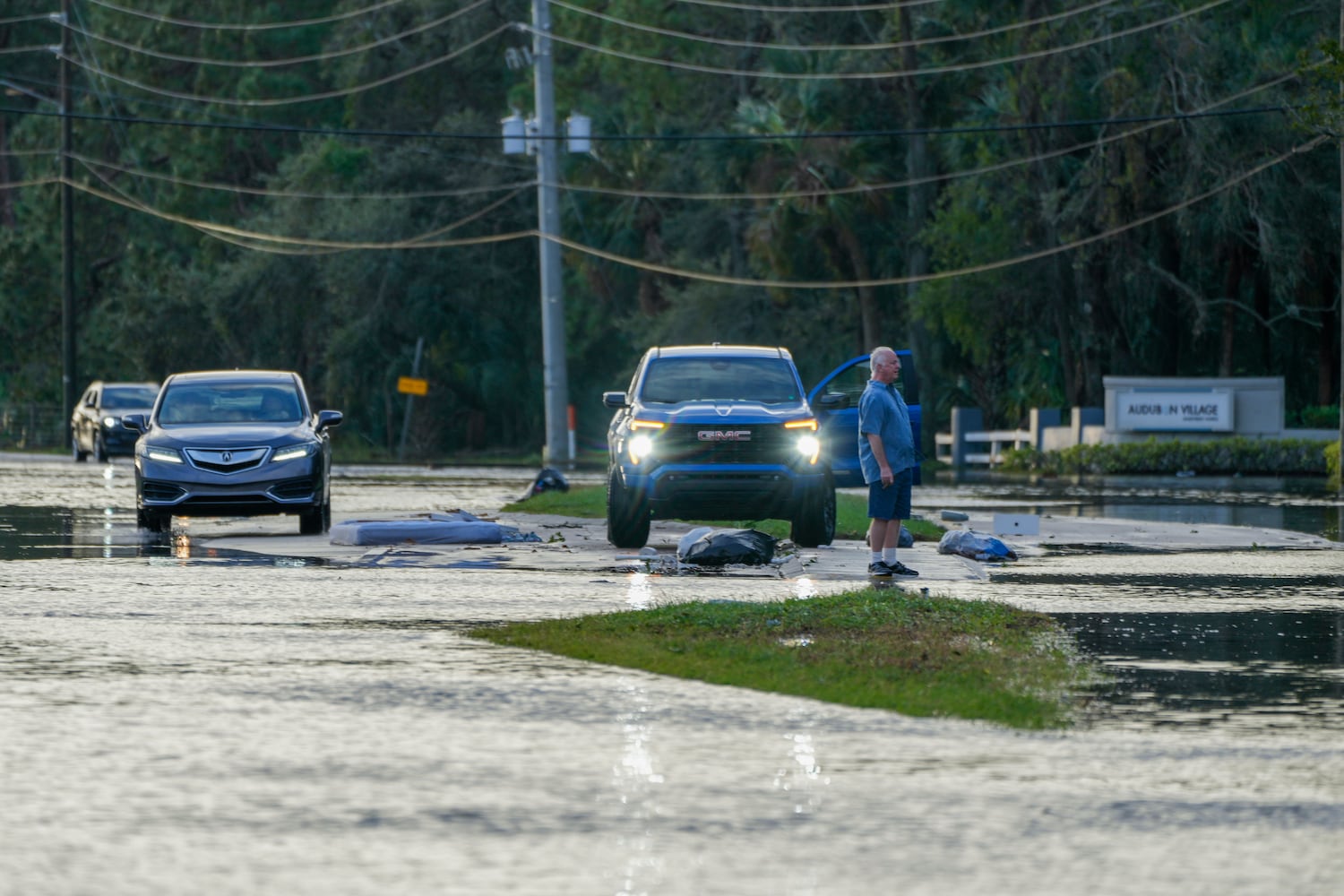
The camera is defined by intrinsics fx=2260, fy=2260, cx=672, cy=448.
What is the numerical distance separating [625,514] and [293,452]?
13.9 ft

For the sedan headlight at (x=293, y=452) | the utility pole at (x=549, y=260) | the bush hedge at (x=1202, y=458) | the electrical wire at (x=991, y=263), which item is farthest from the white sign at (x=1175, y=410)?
the sedan headlight at (x=293, y=452)

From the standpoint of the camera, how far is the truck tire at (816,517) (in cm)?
2055

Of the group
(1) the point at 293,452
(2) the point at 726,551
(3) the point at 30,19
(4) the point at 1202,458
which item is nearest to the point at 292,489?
(1) the point at 293,452

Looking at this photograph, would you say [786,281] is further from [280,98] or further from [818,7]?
[280,98]

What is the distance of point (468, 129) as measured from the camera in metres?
66.6

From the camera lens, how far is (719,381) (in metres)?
21.7

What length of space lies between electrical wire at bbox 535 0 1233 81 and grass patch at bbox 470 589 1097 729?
113ft

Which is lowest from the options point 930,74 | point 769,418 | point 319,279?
point 769,418

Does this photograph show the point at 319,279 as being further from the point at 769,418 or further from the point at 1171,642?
the point at 1171,642

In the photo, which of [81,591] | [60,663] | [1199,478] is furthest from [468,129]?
[60,663]

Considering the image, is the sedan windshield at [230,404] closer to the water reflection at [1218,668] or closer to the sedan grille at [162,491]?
the sedan grille at [162,491]

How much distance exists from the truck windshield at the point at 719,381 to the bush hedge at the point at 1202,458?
71.0 feet

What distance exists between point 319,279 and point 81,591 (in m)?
49.7

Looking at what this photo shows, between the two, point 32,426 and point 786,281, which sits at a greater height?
point 786,281
